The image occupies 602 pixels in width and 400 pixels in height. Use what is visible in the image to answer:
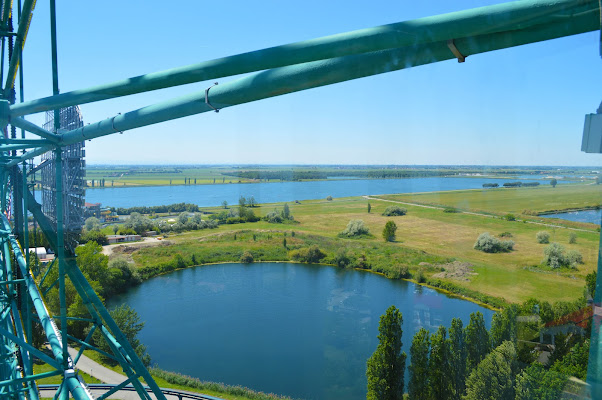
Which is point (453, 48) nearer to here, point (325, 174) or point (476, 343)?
point (476, 343)

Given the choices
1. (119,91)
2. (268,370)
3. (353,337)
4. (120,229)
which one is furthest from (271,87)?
(120,229)

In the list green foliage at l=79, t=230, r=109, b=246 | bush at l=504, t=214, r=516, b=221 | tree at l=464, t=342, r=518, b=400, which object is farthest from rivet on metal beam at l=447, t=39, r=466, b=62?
green foliage at l=79, t=230, r=109, b=246

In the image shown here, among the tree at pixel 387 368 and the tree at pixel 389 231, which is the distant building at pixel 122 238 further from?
the tree at pixel 387 368

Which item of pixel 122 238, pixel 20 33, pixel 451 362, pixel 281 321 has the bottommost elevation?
pixel 281 321

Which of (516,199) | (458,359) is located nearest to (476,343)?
(458,359)

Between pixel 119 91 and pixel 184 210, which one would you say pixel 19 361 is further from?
pixel 184 210

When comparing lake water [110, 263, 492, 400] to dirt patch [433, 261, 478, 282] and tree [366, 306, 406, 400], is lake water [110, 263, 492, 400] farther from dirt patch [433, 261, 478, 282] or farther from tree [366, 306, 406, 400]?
tree [366, 306, 406, 400]

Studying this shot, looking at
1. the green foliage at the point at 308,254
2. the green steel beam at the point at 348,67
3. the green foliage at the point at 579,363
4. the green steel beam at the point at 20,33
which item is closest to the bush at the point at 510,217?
the green foliage at the point at 579,363
